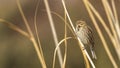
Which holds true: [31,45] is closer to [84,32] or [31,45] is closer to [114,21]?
[84,32]

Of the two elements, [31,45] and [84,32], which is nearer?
[84,32]

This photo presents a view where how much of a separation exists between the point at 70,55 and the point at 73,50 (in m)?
0.18

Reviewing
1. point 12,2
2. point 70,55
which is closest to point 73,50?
point 70,55

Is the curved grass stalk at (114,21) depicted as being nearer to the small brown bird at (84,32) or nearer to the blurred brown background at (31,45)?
the small brown bird at (84,32)

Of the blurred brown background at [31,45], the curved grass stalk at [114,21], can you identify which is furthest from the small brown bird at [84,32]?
the blurred brown background at [31,45]

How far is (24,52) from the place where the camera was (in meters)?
10.5

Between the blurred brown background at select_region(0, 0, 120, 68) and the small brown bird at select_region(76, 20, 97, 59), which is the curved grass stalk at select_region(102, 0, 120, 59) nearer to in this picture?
the small brown bird at select_region(76, 20, 97, 59)

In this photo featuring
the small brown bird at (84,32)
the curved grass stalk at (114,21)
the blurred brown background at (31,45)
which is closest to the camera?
the curved grass stalk at (114,21)

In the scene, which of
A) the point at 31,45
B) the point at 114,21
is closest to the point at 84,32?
the point at 114,21

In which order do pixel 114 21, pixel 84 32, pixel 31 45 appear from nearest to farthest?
pixel 114 21 → pixel 84 32 → pixel 31 45

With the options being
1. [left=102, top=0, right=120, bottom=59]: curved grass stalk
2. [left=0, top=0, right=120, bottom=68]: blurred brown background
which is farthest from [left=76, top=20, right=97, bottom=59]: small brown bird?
[left=0, top=0, right=120, bottom=68]: blurred brown background

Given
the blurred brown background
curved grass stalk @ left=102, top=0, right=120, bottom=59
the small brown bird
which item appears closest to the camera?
curved grass stalk @ left=102, top=0, right=120, bottom=59

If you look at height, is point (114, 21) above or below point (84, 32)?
above

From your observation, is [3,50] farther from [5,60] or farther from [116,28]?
[116,28]
